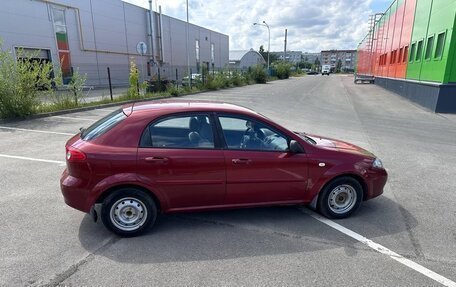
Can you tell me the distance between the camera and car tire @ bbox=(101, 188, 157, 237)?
3344mm

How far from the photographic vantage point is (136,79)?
54.5ft

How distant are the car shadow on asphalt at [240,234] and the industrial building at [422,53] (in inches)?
509

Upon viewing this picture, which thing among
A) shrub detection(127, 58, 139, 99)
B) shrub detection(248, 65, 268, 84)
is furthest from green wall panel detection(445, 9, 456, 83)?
shrub detection(248, 65, 268, 84)

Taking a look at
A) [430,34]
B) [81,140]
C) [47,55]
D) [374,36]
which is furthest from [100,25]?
[374,36]

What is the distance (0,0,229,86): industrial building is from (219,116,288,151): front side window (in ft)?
56.2

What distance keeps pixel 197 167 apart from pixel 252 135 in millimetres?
810

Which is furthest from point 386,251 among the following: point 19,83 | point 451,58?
point 451,58

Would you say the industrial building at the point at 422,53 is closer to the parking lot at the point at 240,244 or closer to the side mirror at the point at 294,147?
the parking lot at the point at 240,244

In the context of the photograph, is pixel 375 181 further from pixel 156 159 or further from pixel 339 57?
pixel 339 57

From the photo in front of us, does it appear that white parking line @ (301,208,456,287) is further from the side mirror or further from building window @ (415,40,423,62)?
building window @ (415,40,423,62)

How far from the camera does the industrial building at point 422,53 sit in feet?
45.4

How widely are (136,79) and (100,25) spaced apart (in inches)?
703

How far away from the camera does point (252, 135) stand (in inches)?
146

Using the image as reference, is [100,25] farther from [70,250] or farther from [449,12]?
[70,250]
